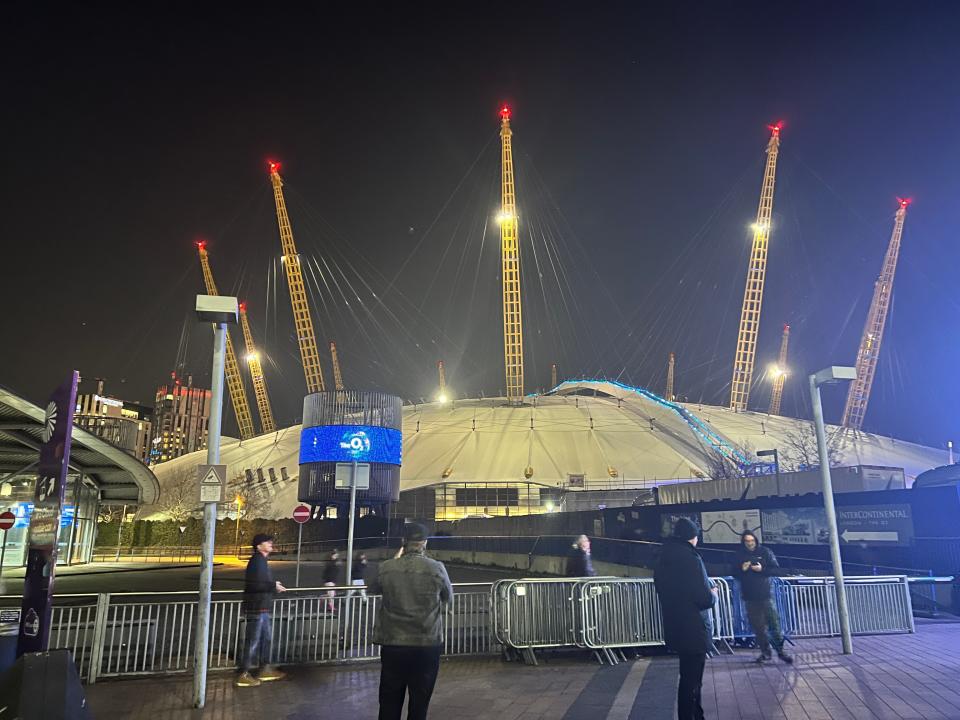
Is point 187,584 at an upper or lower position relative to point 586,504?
lower

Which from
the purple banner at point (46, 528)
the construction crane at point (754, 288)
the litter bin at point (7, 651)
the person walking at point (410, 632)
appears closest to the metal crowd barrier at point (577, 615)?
the person walking at point (410, 632)

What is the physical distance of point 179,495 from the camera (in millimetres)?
60844

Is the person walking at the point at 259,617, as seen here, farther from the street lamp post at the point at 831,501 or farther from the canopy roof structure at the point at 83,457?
the canopy roof structure at the point at 83,457

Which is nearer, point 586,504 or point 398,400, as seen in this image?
point 398,400

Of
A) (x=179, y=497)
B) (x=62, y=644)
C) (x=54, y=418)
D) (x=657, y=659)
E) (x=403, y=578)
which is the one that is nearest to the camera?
(x=403, y=578)

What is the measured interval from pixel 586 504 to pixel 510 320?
34.0 meters

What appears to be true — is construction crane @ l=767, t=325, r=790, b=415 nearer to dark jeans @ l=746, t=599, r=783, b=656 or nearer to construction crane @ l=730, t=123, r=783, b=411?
construction crane @ l=730, t=123, r=783, b=411

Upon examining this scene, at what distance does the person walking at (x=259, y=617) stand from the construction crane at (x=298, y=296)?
77446mm

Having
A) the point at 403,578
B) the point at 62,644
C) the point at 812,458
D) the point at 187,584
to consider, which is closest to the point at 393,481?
the point at 187,584

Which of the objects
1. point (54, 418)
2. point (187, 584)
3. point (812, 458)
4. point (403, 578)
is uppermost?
point (812, 458)

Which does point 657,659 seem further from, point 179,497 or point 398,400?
point 179,497

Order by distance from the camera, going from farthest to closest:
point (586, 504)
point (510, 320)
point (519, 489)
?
1. point (510, 320)
2. point (519, 489)
3. point (586, 504)

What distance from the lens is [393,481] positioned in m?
35.3

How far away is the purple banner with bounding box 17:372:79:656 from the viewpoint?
643 cm
